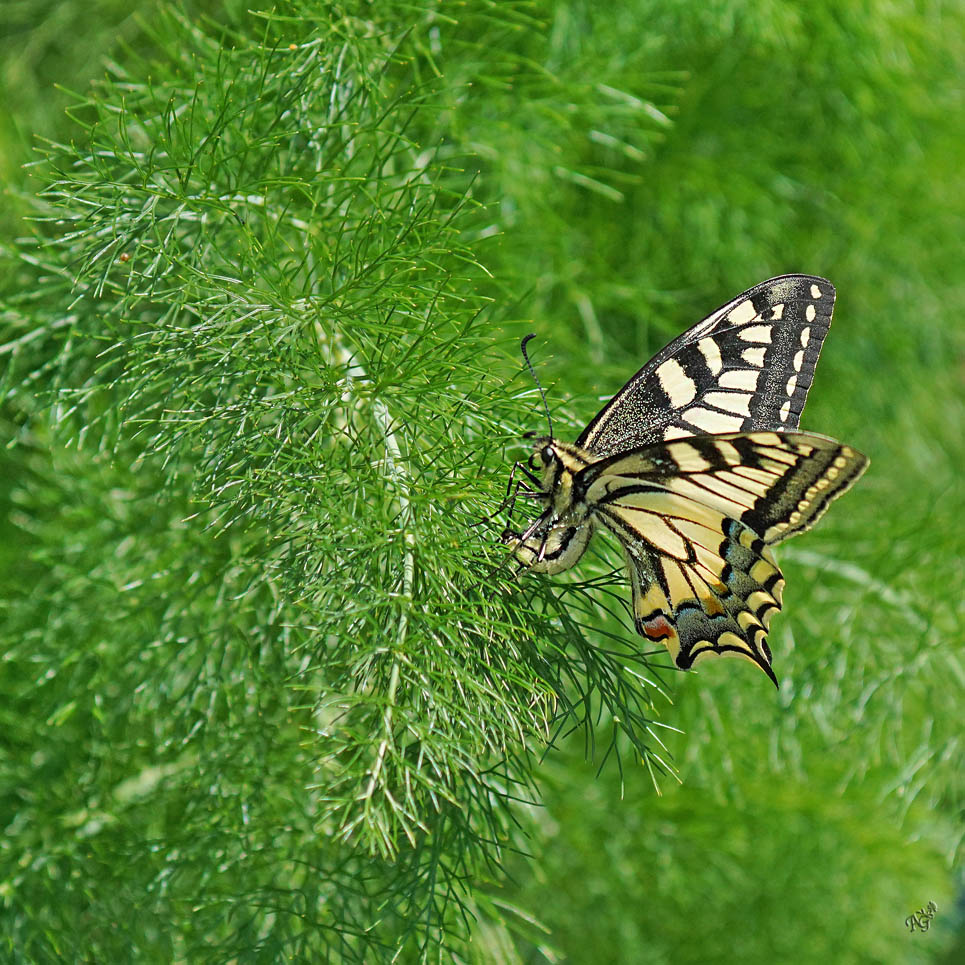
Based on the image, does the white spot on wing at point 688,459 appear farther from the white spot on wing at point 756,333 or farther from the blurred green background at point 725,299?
the blurred green background at point 725,299

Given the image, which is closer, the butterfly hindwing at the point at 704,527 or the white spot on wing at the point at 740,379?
the butterfly hindwing at the point at 704,527

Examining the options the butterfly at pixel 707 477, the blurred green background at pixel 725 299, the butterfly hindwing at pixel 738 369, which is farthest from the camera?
the blurred green background at pixel 725 299

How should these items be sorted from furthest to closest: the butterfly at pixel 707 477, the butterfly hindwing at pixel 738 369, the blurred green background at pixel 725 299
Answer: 1. the blurred green background at pixel 725 299
2. the butterfly hindwing at pixel 738 369
3. the butterfly at pixel 707 477

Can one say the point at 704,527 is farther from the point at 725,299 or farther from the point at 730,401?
the point at 725,299

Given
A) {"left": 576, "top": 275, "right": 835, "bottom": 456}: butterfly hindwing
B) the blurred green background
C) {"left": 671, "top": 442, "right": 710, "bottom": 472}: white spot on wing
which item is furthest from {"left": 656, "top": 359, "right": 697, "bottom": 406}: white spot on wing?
the blurred green background

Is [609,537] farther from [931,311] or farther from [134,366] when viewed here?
[931,311]

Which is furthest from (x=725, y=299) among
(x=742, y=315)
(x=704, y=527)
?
(x=704, y=527)

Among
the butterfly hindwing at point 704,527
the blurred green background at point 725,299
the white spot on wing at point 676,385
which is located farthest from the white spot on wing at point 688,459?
the blurred green background at point 725,299

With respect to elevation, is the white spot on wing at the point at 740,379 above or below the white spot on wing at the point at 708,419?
above
